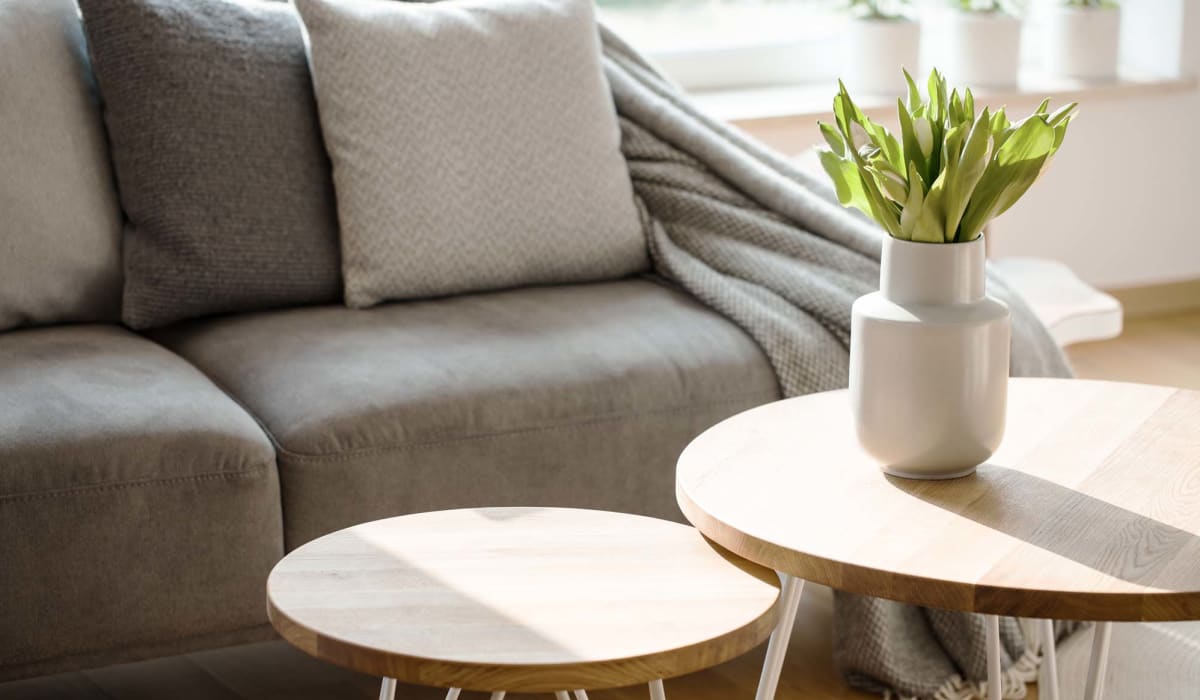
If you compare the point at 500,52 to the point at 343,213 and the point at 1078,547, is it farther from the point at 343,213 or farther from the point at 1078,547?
the point at 1078,547

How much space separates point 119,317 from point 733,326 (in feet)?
2.94

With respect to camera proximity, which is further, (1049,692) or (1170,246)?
(1170,246)

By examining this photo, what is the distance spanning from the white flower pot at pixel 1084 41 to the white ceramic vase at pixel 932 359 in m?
2.63

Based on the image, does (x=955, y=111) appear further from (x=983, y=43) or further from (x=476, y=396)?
(x=983, y=43)

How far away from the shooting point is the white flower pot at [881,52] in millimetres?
3592

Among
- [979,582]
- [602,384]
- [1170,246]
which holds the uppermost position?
[979,582]

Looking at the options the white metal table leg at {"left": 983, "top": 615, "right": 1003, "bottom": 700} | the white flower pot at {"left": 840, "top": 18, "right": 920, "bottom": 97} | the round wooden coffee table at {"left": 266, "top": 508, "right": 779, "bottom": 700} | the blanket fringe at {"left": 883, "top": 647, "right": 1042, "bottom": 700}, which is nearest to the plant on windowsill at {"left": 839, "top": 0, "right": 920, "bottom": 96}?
the white flower pot at {"left": 840, "top": 18, "right": 920, "bottom": 97}

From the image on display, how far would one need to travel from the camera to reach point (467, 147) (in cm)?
235

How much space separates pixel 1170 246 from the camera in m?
4.06

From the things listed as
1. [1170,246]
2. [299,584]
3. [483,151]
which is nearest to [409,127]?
[483,151]

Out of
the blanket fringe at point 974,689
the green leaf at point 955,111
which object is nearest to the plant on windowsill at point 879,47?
the blanket fringe at point 974,689

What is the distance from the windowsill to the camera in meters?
3.45

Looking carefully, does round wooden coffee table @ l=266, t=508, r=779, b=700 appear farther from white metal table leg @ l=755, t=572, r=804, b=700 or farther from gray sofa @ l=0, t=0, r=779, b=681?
gray sofa @ l=0, t=0, r=779, b=681

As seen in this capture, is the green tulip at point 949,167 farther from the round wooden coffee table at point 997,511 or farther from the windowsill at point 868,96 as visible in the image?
the windowsill at point 868,96
